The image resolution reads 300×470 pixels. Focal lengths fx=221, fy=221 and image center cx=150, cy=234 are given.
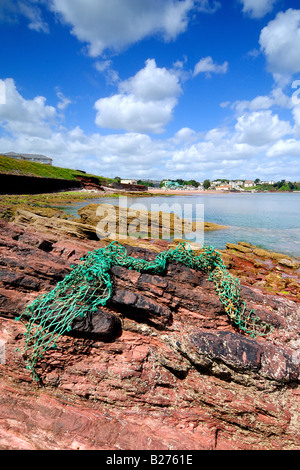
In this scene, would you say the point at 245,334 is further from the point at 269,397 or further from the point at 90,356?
the point at 90,356

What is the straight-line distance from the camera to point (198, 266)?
14.6 ft

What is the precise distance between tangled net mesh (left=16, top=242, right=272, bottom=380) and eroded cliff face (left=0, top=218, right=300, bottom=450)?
15 cm

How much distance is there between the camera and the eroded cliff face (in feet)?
9.99

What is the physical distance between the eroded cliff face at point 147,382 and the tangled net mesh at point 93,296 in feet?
0.49

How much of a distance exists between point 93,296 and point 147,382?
1.52 m

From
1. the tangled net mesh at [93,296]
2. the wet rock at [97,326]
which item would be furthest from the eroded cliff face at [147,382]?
the tangled net mesh at [93,296]

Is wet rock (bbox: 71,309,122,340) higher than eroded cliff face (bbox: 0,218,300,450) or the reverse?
higher

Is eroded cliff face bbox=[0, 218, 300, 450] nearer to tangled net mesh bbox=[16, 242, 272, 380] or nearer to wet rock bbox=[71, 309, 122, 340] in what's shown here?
wet rock bbox=[71, 309, 122, 340]

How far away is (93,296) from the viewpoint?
11.8ft

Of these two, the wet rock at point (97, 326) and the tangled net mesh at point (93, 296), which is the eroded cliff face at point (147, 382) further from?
the tangled net mesh at point (93, 296)

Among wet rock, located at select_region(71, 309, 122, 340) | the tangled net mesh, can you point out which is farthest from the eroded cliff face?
the tangled net mesh

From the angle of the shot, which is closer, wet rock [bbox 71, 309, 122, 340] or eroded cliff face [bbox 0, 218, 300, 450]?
eroded cliff face [bbox 0, 218, 300, 450]

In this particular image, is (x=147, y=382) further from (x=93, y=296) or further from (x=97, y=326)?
(x=93, y=296)

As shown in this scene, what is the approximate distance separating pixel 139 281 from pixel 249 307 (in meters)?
2.09
